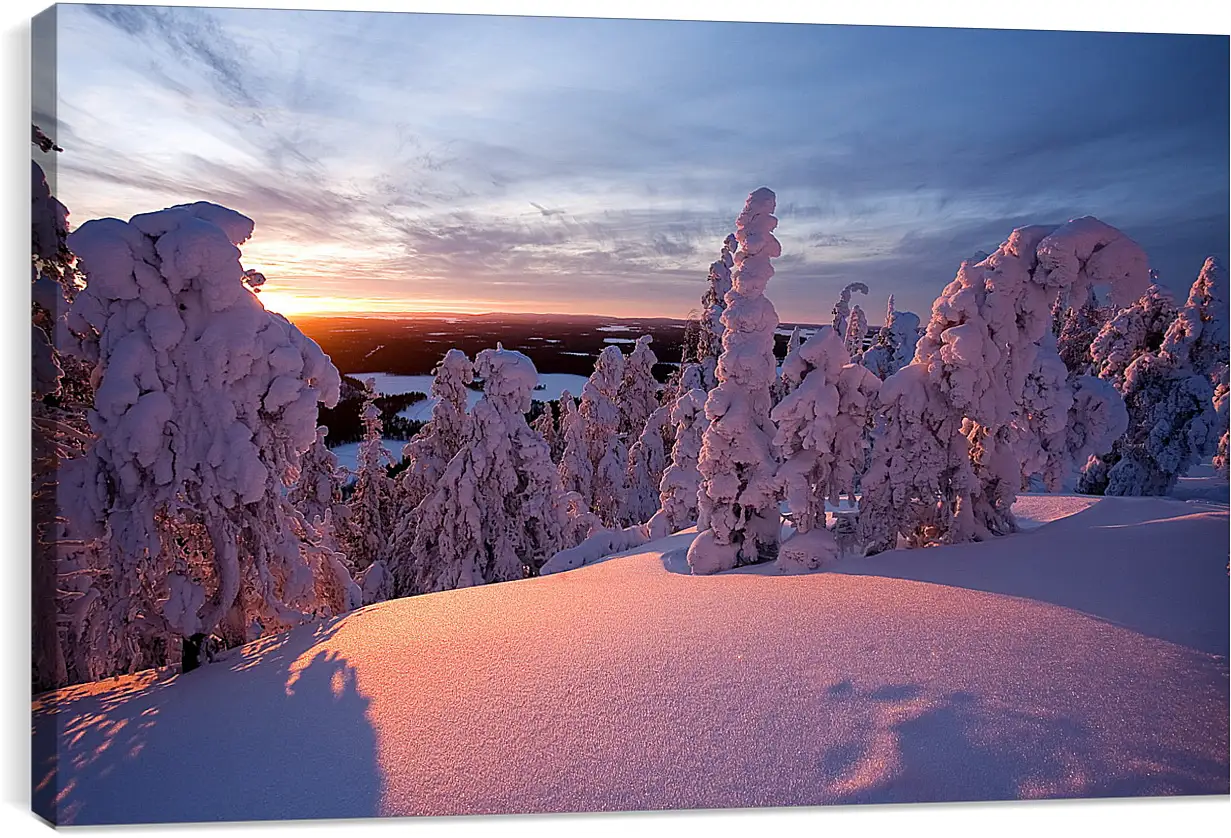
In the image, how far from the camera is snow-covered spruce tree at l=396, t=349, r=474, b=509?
46.8 ft

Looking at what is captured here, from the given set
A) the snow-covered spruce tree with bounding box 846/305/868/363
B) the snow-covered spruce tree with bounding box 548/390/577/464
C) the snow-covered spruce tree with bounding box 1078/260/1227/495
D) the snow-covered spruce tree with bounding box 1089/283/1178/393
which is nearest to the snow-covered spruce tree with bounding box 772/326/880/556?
the snow-covered spruce tree with bounding box 846/305/868/363

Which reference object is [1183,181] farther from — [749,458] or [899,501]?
[749,458]

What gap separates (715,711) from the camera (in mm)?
4090

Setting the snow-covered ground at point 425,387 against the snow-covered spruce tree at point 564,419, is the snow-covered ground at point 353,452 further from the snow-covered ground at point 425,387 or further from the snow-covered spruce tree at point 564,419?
the snow-covered spruce tree at point 564,419

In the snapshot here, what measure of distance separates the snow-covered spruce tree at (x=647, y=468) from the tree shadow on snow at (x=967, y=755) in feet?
54.9

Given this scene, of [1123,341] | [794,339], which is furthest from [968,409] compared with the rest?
[1123,341]

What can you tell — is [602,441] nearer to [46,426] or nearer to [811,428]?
[811,428]

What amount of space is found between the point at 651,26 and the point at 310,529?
567cm

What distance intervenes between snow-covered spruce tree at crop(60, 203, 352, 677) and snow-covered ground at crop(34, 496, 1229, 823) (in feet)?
2.35

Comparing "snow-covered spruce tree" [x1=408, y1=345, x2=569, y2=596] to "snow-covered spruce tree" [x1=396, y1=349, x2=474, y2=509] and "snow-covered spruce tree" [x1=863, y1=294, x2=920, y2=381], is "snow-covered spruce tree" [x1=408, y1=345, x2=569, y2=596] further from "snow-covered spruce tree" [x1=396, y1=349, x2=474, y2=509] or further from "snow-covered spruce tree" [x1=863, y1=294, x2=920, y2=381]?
"snow-covered spruce tree" [x1=863, y1=294, x2=920, y2=381]

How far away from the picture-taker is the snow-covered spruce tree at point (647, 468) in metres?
20.8

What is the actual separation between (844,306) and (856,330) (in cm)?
372

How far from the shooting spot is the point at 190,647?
540 cm

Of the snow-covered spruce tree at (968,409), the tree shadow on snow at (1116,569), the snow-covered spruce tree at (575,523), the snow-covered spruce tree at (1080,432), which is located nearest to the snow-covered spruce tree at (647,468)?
the snow-covered spruce tree at (575,523)
